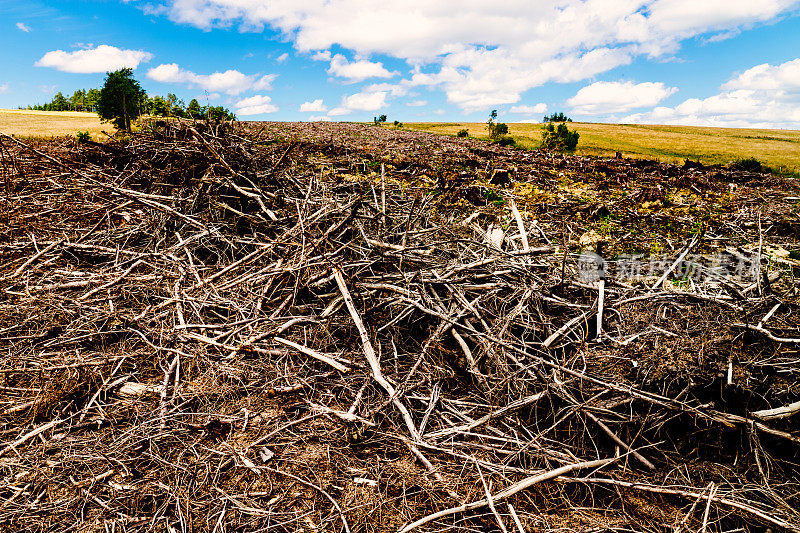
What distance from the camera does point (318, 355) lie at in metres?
3.14

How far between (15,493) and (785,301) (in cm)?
531

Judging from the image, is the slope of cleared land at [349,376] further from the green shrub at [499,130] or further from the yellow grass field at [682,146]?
the green shrub at [499,130]

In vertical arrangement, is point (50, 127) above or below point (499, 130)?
above

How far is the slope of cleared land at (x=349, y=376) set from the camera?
232 cm

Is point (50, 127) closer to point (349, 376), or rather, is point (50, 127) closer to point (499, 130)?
point (499, 130)

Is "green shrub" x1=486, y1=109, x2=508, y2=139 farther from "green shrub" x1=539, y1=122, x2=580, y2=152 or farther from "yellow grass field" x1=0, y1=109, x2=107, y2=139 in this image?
"yellow grass field" x1=0, y1=109, x2=107, y2=139

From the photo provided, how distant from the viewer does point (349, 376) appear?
3.10 meters

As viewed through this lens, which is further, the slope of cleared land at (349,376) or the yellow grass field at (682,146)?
the yellow grass field at (682,146)

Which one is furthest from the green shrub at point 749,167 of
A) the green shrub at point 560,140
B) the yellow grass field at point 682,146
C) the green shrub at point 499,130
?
the green shrub at point 499,130

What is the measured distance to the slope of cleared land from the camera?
2320 mm

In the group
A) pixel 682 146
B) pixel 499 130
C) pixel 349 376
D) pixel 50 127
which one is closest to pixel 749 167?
pixel 499 130

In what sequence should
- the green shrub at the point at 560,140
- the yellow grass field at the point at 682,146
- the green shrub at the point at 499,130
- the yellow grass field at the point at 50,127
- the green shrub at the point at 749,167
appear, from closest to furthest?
the green shrub at the point at 749,167 → the yellow grass field at the point at 50,127 → the green shrub at the point at 560,140 → the yellow grass field at the point at 682,146 → the green shrub at the point at 499,130

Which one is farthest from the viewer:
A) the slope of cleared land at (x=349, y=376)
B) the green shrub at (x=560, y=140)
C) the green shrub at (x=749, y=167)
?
the green shrub at (x=560, y=140)

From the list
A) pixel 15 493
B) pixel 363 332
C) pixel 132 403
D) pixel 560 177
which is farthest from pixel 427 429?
pixel 560 177
